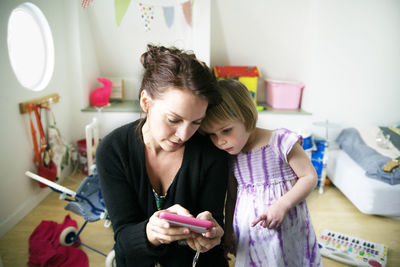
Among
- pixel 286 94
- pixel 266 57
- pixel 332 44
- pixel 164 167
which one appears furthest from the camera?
pixel 266 57

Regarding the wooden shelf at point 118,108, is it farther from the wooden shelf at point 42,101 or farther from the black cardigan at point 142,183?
the black cardigan at point 142,183

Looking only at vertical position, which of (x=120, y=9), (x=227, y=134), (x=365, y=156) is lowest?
(x=365, y=156)

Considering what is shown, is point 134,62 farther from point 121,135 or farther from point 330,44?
point 121,135

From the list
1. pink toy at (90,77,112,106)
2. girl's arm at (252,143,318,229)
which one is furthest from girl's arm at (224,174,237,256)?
pink toy at (90,77,112,106)

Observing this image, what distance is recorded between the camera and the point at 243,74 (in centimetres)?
254

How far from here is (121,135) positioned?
2.64ft

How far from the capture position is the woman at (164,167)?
0.65 metres

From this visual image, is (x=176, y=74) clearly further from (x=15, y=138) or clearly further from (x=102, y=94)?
(x=102, y=94)

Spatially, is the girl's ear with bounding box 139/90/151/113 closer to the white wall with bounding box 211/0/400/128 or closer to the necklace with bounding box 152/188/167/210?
the necklace with bounding box 152/188/167/210

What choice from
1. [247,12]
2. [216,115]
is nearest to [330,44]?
[247,12]

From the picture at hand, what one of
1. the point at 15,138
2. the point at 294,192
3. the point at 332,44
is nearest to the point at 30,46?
the point at 15,138

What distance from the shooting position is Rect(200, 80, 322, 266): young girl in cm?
80

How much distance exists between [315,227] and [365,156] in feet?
2.35

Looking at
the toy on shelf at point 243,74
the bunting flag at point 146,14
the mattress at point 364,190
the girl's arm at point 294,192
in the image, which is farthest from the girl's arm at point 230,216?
the bunting flag at point 146,14
